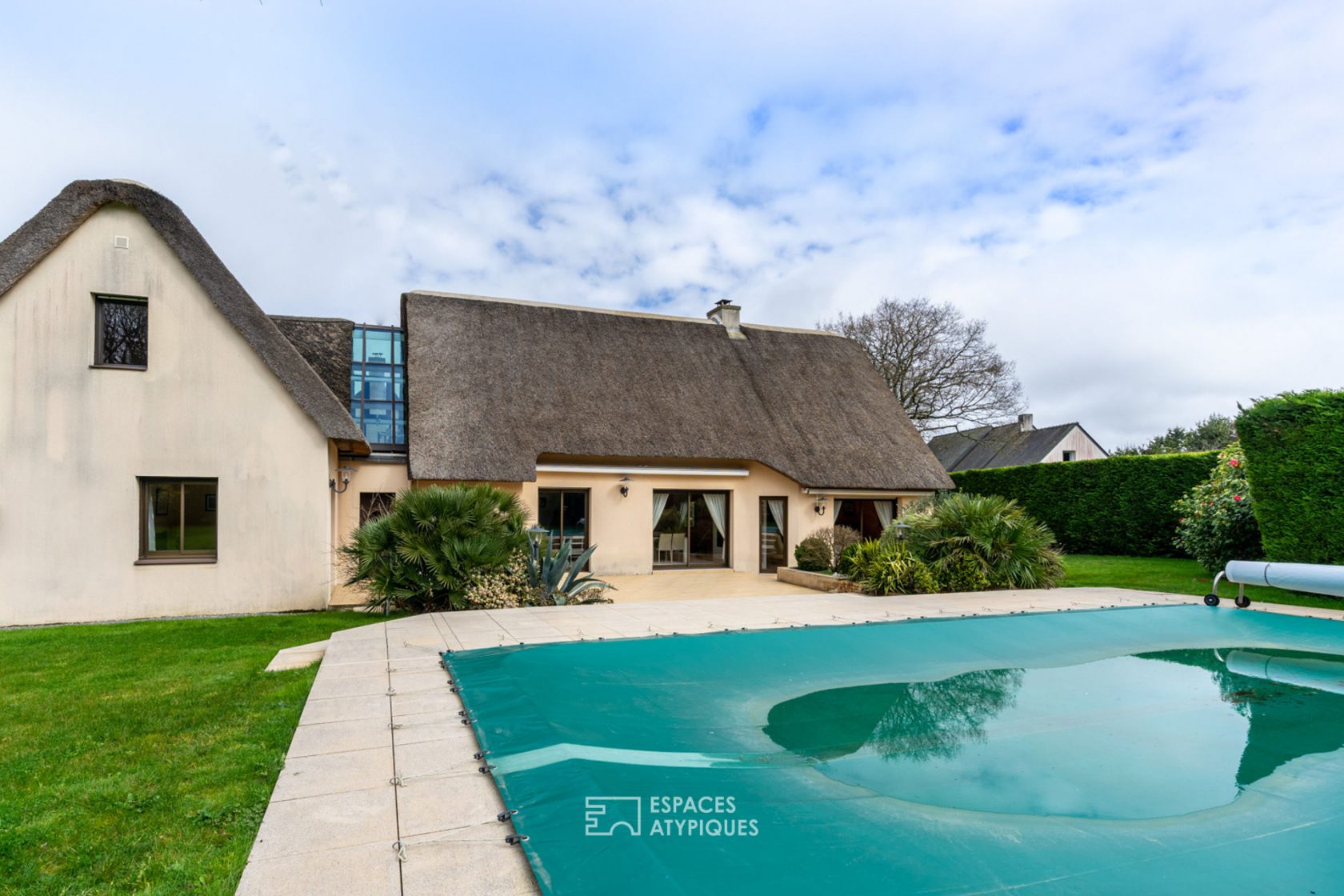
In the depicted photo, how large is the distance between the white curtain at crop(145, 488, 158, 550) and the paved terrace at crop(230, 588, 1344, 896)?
197 inches

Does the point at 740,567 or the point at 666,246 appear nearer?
the point at 740,567

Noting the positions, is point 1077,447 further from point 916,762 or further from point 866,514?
point 916,762

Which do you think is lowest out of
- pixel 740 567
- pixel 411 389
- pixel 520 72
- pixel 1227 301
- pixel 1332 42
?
pixel 740 567

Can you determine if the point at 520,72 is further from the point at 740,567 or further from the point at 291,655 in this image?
the point at 740,567

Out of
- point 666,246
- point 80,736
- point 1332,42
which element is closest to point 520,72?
point 80,736

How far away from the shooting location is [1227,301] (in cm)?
1453

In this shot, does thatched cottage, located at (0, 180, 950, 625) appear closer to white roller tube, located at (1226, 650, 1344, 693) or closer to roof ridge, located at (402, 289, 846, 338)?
roof ridge, located at (402, 289, 846, 338)

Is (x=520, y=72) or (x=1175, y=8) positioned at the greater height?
(x=1175, y=8)

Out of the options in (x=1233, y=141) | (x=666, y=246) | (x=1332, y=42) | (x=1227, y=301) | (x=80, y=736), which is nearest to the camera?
(x=80, y=736)

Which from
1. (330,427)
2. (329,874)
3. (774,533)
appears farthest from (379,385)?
(329,874)

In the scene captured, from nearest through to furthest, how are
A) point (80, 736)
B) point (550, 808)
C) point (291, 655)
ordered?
point (550, 808) < point (80, 736) < point (291, 655)

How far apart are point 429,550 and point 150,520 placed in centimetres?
466

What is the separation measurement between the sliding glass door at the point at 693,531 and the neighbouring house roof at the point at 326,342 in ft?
25.3

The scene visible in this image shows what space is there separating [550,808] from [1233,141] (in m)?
14.4
